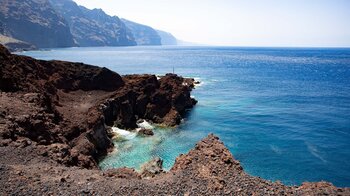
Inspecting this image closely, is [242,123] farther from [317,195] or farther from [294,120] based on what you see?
[317,195]

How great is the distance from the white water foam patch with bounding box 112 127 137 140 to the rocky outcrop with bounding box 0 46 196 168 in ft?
5.03

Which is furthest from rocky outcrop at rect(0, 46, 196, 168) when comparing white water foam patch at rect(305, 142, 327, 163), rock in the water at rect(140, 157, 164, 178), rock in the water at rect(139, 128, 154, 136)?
white water foam patch at rect(305, 142, 327, 163)

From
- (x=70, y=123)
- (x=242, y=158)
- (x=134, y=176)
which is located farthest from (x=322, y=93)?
(x=134, y=176)

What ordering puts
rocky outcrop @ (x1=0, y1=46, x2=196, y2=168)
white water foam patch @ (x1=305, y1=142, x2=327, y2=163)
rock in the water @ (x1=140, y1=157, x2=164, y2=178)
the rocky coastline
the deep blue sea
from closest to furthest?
the rocky coastline < rock in the water @ (x1=140, y1=157, x2=164, y2=178) < rocky outcrop @ (x1=0, y1=46, x2=196, y2=168) < the deep blue sea < white water foam patch @ (x1=305, y1=142, x2=327, y2=163)

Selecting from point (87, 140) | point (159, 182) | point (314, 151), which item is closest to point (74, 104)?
point (87, 140)

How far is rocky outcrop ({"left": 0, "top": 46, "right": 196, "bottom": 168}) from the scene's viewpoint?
104ft

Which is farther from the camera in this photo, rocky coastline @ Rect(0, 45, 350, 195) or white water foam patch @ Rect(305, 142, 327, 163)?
white water foam patch @ Rect(305, 142, 327, 163)

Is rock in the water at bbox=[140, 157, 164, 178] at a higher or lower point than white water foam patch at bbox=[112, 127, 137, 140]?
higher

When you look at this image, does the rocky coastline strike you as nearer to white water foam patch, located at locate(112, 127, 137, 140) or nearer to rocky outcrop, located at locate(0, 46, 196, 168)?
rocky outcrop, located at locate(0, 46, 196, 168)

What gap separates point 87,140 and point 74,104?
16.0 m

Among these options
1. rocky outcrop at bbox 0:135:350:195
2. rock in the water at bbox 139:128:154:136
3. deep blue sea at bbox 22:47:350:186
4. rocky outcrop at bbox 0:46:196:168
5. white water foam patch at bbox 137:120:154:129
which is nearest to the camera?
rocky outcrop at bbox 0:135:350:195

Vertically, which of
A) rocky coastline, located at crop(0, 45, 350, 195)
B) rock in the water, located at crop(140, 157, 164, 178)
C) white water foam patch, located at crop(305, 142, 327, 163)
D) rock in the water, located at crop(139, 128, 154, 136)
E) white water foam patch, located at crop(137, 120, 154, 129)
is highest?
rocky coastline, located at crop(0, 45, 350, 195)

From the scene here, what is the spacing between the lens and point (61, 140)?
36.0 m

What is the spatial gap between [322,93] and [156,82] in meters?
49.7
